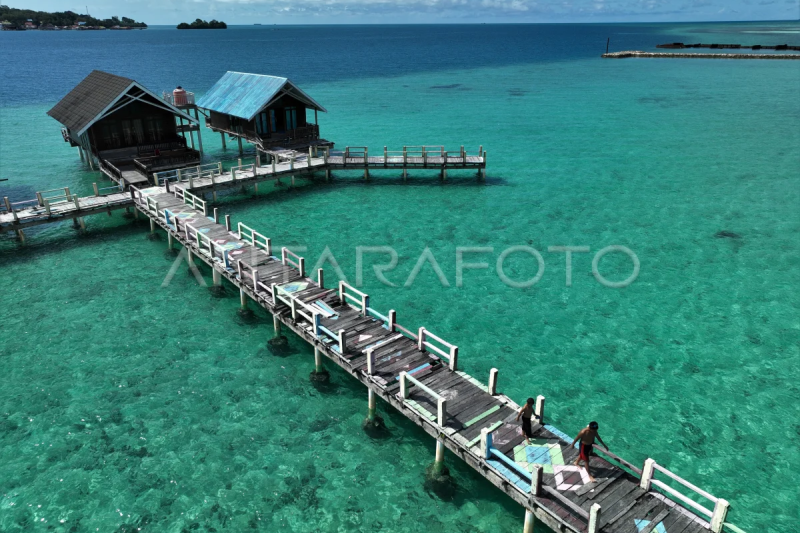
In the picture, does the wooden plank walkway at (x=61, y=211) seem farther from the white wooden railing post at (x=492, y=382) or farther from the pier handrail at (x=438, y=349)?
the white wooden railing post at (x=492, y=382)

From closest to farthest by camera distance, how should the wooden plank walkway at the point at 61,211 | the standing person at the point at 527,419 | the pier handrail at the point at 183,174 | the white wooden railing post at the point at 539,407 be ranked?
the standing person at the point at 527,419
the white wooden railing post at the point at 539,407
the wooden plank walkway at the point at 61,211
the pier handrail at the point at 183,174

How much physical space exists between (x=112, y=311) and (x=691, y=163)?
46.2 metres

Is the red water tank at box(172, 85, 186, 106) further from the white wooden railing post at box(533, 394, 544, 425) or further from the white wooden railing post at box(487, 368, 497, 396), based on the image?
the white wooden railing post at box(533, 394, 544, 425)

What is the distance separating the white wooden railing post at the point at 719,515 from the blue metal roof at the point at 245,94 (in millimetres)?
38768

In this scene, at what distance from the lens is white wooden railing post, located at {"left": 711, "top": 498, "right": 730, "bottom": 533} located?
11227 millimetres

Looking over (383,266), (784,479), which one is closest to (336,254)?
(383,266)

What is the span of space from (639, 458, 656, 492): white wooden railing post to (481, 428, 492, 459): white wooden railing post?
3671 mm

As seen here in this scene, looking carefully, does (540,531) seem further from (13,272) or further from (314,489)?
(13,272)

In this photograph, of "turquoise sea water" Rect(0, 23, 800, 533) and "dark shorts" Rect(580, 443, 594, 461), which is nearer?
"dark shorts" Rect(580, 443, 594, 461)

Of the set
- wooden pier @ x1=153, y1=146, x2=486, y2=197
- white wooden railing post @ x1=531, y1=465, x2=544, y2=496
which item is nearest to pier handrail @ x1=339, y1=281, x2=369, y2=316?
white wooden railing post @ x1=531, y1=465, x2=544, y2=496

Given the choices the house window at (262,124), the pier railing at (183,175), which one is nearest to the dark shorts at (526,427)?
the pier railing at (183,175)

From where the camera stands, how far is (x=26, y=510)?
1459cm

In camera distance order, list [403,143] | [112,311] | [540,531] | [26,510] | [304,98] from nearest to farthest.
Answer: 1. [540,531]
2. [26,510]
3. [112,311]
4. [304,98]
5. [403,143]

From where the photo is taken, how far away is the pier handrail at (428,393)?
14586mm
